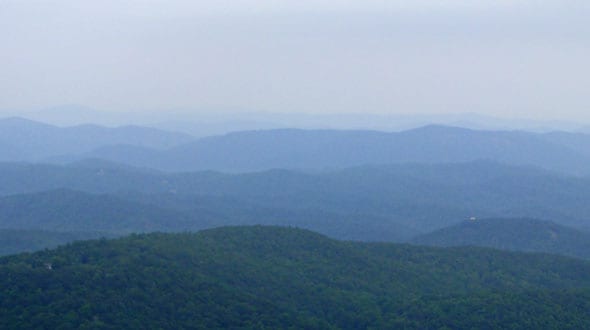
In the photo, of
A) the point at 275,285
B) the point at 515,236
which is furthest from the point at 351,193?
the point at 275,285

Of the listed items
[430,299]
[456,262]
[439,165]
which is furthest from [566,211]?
[430,299]

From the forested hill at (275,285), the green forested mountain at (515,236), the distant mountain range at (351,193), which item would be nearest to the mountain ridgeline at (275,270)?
the forested hill at (275,285)

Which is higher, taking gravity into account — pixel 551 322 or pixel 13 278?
pixel 13 278

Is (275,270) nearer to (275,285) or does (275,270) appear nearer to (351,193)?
(275,285)

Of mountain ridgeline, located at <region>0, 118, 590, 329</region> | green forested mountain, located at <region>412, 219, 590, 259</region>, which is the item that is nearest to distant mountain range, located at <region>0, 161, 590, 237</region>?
mountain ridgeline, located at <region>0, 118, 590, 329</region>

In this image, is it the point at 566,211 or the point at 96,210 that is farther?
the point at 566,211

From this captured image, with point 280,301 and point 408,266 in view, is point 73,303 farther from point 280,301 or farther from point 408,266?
point 408,266
